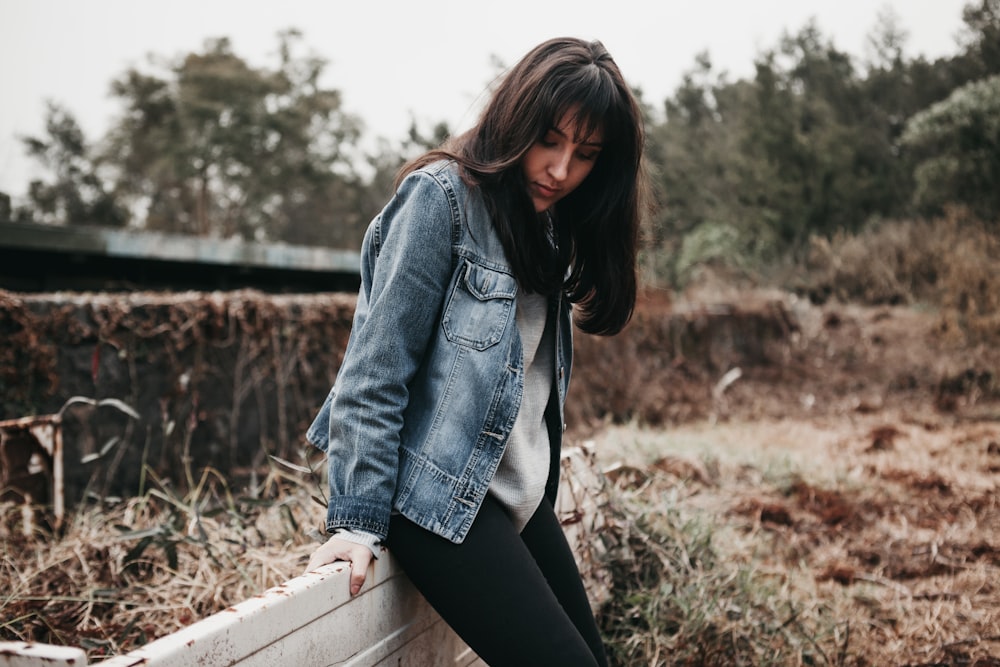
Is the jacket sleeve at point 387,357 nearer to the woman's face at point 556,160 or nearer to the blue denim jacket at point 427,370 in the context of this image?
the blue denim jacket at point 427,370

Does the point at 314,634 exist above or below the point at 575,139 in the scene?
below

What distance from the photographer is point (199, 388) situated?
4.93 meters

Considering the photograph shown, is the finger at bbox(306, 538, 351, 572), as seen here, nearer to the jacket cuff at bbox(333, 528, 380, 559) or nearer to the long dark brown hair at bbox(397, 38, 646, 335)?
the jacket cuff at bbox(333, 528, 380, 559)

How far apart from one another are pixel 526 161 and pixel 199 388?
4.07 metres

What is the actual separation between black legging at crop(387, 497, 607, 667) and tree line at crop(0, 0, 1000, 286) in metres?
10.3

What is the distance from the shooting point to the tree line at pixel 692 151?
57.3 feet

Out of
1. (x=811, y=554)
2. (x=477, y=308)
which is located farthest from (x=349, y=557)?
(x=811, y=554)

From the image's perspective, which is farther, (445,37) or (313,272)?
(445,37)

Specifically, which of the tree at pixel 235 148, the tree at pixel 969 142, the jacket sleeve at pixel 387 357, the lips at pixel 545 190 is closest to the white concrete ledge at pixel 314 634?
the jacket sleeve at pixel 387 357

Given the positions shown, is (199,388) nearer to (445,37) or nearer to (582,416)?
(582,416)

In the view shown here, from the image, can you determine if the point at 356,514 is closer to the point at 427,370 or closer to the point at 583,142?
the point at 427,370

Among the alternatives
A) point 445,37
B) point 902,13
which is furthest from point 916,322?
point 902,13

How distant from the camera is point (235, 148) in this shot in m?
28.6

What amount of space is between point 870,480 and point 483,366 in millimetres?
4359
